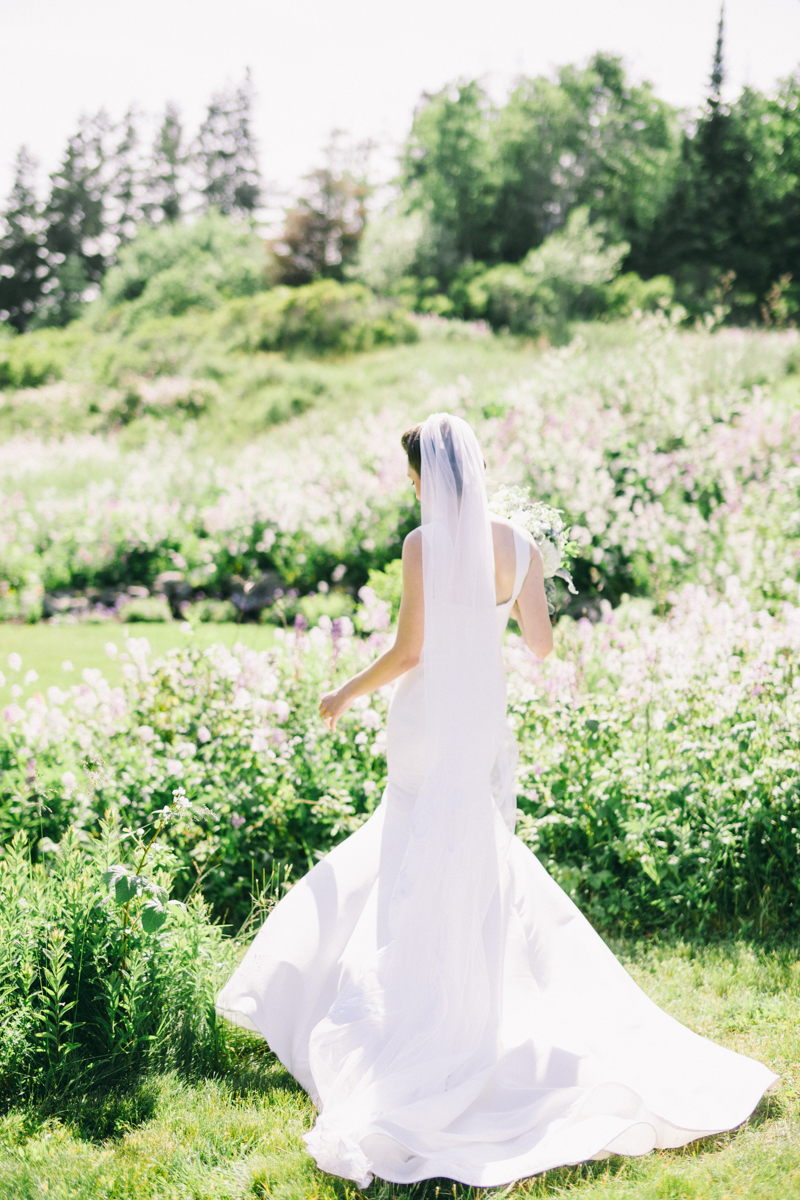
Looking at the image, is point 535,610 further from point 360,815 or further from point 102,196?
point 102,196

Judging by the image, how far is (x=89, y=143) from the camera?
5222cm

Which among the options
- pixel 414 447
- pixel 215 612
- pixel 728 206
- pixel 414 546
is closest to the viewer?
pixel 414 546

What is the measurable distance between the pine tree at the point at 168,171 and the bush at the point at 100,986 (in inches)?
2221

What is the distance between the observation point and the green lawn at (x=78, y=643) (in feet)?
22.9

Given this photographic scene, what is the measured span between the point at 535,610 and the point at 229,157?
58.1 metres

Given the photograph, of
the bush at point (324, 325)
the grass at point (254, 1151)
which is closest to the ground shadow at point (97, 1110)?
the grass at point (254, 1151)

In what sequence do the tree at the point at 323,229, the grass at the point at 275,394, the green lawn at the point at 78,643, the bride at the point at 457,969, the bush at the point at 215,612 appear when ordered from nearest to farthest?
the bride at the point at 457,969, the green lawn at the point at 78,643, the bush at the point at 215,612, the grass at the point at 275,394, the tree at the point at 323,229

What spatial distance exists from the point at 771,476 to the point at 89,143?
57.1 meters

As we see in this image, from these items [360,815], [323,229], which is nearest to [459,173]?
[323,229]

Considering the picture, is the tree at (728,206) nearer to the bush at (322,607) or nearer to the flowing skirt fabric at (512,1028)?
the bush at (322,607)

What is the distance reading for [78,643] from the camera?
8070mm

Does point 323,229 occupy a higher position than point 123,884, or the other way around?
point 323,229

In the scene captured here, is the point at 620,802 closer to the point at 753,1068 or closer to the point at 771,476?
the point at 753,1068

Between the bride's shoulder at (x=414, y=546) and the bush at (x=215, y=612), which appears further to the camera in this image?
the bush at (x=215, y=612)
